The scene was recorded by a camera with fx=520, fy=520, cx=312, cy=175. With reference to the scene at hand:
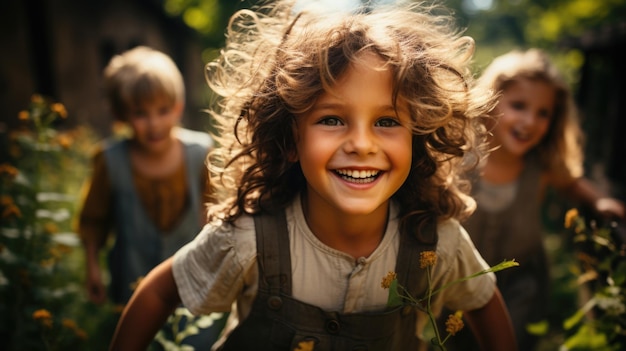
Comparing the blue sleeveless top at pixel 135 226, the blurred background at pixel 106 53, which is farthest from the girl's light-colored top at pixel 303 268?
the blue sleeveless top at pixel 135 226

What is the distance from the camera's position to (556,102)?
3.33 metres

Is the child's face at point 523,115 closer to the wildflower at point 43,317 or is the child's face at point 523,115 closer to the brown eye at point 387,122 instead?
the brown eye at point 387,122

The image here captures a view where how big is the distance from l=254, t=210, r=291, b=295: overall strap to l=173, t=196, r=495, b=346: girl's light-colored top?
3 cm

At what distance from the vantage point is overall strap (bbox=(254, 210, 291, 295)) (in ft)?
5.71

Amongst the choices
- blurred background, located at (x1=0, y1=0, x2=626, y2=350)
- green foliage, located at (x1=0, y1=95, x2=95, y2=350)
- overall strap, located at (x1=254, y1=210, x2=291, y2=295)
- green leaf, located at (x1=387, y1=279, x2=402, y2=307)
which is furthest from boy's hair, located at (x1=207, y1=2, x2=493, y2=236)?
green foliage, located at (x1=0, y1=95, x2=95, y2=350)

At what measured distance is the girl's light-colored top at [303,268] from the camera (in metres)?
1.77

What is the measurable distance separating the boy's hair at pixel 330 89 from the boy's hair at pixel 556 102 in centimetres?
136

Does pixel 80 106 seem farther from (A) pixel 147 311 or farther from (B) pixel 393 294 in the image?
(B) pixel 393 294

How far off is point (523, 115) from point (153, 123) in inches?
90.2

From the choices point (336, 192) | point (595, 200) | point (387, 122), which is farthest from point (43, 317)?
point (595, 200)

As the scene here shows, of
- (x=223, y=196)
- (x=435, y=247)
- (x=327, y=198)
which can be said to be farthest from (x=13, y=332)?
(x=435, y=247)

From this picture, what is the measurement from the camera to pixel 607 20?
637 inches

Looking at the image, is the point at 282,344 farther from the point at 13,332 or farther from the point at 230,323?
the point at 13,332

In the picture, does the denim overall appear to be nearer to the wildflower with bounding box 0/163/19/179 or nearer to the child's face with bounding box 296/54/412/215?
the child's face with bounding box 296/54/412/215
